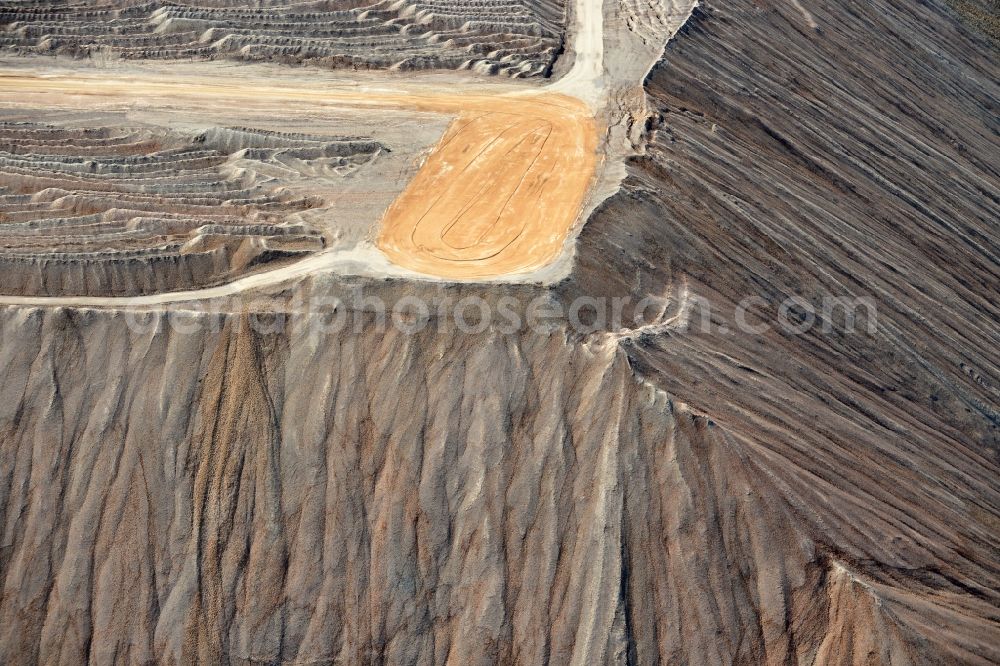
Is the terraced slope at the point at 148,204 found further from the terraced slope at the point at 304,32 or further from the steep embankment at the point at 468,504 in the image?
the terraced slope at the point at 304,32

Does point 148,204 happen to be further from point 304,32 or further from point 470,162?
point 304,32

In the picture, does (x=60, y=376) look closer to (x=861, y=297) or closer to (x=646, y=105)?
(x=646, y=105)

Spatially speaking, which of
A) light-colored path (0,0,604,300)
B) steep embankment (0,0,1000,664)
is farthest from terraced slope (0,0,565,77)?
steep embankment (0,0,1000,664)

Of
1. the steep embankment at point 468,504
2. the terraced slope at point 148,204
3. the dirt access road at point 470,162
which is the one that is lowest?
the steep embankment at point 468,504

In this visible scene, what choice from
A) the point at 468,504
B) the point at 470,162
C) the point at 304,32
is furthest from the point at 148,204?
the point at 468,504

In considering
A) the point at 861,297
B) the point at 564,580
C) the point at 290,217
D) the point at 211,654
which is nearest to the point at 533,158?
the point at 290,217

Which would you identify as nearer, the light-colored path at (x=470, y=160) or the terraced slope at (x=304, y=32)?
the light-colored path at (x=470, y=160)

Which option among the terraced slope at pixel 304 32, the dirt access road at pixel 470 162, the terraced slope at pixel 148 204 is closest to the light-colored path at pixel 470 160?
the dirt access road at pixel 470 162
